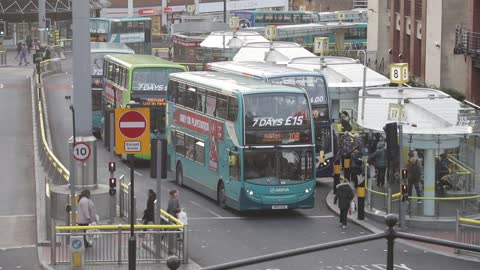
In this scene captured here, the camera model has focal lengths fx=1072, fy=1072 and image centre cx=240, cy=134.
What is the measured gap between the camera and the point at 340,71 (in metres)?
42.2

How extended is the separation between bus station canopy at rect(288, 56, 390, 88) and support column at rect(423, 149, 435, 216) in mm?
12669

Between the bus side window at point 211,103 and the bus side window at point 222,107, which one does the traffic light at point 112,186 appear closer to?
the bus side window at point 222,107

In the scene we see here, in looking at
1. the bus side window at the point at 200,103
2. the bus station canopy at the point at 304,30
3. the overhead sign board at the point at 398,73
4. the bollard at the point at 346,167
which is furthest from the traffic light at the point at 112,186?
the bus station canopy at the point at 304,30

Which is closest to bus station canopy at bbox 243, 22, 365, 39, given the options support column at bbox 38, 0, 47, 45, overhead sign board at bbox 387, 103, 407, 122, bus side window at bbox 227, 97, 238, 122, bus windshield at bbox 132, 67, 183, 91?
support column at bbox 38, 0, 47, 45

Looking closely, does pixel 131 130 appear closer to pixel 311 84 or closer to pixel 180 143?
pixel 180 143

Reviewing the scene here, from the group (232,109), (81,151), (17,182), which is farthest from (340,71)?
(81,151)

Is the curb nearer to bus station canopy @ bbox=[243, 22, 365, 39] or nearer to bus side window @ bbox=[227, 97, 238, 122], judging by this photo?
bus side window @ bbox=[227, 97, 238, 122]

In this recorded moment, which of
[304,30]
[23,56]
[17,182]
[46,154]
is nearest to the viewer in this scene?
[17,182]

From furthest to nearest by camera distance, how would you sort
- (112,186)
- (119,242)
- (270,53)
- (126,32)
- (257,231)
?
(126,32) → (270,53) → (257,231) → (112,186) → (119,242)

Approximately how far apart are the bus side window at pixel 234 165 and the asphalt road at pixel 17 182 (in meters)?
5.41

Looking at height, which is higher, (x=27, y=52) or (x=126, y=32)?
(x=126, y=32)

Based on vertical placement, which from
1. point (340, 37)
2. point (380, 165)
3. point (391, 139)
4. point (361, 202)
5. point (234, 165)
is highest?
point (340, 37)

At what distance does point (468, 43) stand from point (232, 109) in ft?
75.7

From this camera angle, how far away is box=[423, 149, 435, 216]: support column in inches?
1077
